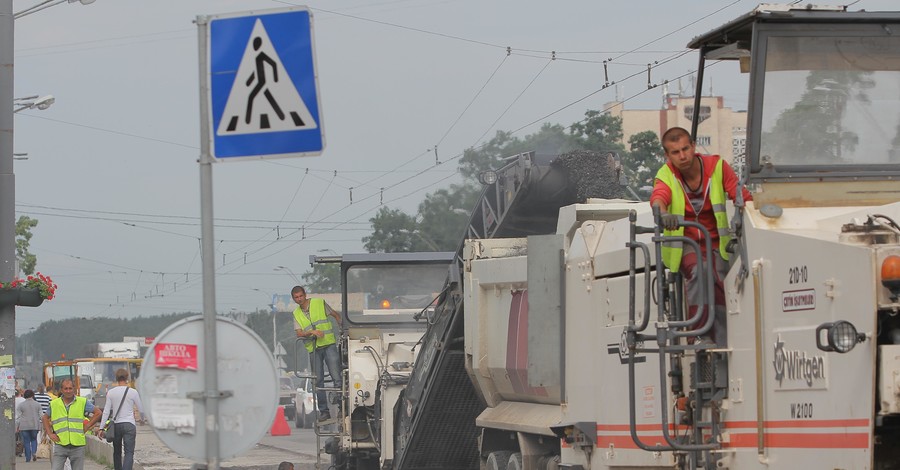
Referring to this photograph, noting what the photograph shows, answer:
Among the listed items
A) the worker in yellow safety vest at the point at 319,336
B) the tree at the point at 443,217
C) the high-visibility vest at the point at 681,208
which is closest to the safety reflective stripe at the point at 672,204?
the high-visibility vest at the point at 681,208

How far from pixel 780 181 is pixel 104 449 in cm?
1852

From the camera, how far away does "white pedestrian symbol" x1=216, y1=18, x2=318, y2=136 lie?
582 cm

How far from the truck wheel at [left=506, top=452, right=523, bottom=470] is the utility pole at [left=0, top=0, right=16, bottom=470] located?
559 centimetres

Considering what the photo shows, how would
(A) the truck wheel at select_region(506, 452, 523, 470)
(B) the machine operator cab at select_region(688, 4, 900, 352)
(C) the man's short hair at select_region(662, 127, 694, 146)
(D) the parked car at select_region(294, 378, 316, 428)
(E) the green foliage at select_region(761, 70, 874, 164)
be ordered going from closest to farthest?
(B) the machine operator cab at select_region(688, 4, 900, 352) < (E) the green foliage at select_region(761, 70, 874, 164) < (C) the man's short hair at select_region(662, 127, 694, 146) < (A) the truck wheel at select_region(506, 452, 523, 470) < (D) the parked car at select_region(294, 378, 316, 428)

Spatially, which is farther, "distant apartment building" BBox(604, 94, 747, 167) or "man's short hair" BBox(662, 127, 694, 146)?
"distant apartment building" BBox(604, 94, 747, 167)

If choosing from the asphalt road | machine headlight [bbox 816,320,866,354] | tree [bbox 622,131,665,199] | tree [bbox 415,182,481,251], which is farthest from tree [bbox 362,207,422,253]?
machine headlight [bbox 816,320,866,354]

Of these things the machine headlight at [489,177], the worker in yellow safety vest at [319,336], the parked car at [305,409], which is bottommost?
the parked car at [305,409]

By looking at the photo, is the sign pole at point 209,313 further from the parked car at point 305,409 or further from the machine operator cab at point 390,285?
the parked car at point 305,409

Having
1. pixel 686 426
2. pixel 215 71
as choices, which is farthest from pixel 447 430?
pixel 215 71

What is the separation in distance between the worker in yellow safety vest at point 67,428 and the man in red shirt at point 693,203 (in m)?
9.19

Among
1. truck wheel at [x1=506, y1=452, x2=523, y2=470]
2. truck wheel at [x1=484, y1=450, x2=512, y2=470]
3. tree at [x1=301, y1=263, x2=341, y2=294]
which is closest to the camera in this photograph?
truck wheel at [x1=506, y1=452, x2=523, y2=470]

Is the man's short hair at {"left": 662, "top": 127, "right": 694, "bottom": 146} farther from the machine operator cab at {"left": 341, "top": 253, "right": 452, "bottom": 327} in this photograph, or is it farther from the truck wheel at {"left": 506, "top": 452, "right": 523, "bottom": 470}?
the machine operator cab at {"left": 341, "top": 253, "right": 452, "bottom": 327}

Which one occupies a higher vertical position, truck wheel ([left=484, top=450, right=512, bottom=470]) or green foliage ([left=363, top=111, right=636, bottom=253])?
green foliage ([left=363, top=111, right=636, bottom=253])

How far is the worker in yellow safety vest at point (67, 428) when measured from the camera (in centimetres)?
1478
